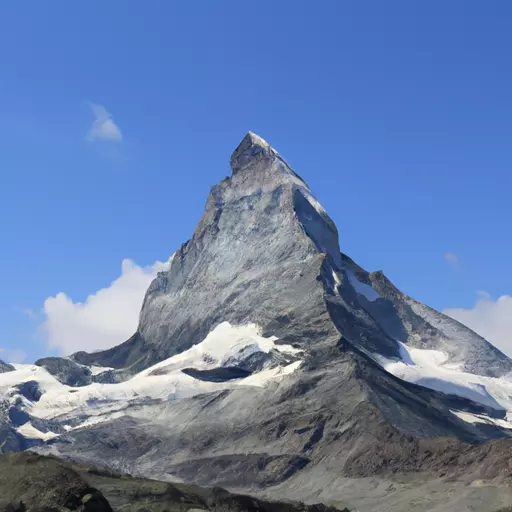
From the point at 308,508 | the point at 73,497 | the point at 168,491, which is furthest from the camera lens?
the point at 308,508

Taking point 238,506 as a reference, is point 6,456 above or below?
above

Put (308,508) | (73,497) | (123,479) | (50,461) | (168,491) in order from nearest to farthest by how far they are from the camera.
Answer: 1. (73,497)
2. (50,461)
3. (168,491)
4. (123,479)
5. (308,508)

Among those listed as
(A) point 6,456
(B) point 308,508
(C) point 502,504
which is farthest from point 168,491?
(C) point 502,504

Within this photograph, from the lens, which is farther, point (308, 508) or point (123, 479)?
point (308, 508)

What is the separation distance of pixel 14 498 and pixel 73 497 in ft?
25.1

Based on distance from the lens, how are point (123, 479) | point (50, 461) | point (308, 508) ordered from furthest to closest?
1. point (308, 508)
2. point (123, 479)
3. point (50, 461)

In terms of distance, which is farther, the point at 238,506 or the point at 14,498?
the point at 238,506

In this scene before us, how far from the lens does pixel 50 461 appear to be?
14400cm

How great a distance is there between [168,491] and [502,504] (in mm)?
70369

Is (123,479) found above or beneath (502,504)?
above

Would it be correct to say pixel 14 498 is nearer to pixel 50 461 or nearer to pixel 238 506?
pixel 50 461

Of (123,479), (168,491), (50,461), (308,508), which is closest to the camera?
(50,461)

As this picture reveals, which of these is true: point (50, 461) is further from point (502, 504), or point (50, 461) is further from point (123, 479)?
point (502, 504)

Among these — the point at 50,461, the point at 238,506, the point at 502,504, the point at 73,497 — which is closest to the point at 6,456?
the point at 50,461
